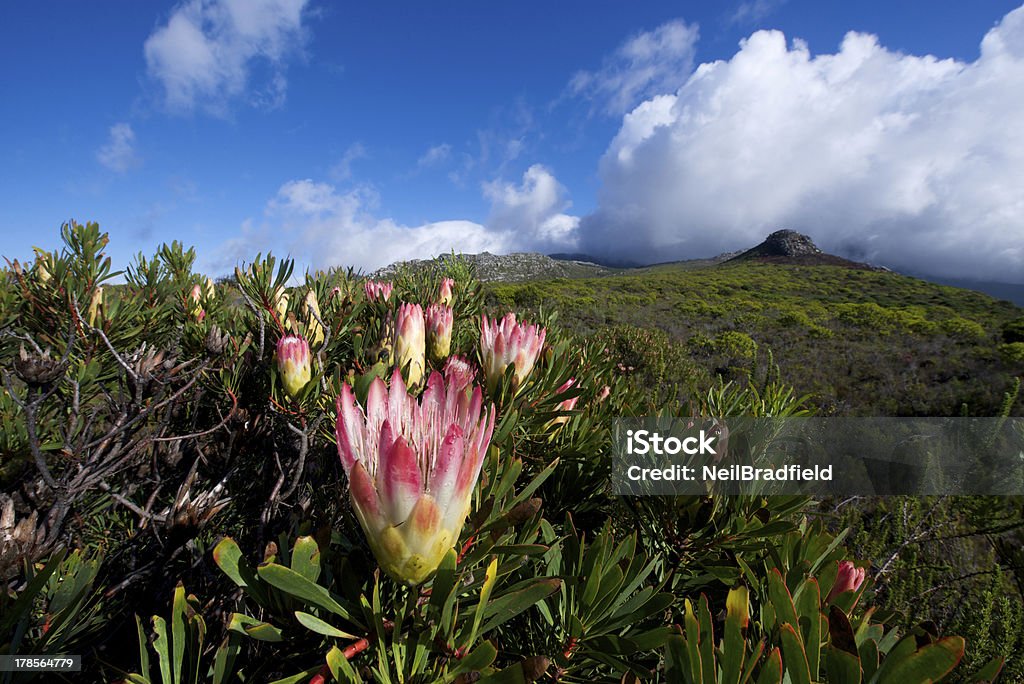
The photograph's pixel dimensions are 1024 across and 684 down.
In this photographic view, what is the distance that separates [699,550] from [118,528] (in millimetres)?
1714

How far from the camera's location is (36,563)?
76 cm

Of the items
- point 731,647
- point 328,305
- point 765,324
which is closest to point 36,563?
point 328,305

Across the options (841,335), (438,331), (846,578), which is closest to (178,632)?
(438,331)

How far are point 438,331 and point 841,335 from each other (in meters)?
15.7

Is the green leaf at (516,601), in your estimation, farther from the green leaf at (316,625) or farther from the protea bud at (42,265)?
the protea bud at (42,265)

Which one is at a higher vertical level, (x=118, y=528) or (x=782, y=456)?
(x=782, y=456)

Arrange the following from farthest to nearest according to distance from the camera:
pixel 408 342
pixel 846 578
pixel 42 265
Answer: pixel 42 265, pixel 408 342, pixel 846 578

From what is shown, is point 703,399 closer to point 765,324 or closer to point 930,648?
point 930,648

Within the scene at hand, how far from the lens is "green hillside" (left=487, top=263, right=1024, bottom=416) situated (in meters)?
7.97

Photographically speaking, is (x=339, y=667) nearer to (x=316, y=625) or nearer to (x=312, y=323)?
(x=316, y=625)

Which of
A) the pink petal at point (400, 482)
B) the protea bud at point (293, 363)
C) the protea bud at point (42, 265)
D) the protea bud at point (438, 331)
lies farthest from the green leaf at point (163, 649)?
the protea bud at point (42, 265)

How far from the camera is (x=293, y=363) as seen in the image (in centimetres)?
105

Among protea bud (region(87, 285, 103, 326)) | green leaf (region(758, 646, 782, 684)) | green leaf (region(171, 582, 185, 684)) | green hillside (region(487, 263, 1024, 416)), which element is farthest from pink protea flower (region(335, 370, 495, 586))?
green hillside (region(487, 263, 1024, 416))

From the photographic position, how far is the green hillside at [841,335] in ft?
26.1
